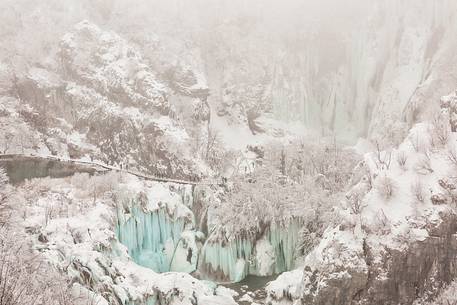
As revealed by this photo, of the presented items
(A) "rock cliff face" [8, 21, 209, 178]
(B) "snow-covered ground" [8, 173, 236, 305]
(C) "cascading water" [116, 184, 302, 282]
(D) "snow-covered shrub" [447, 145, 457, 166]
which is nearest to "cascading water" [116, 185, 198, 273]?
(C) "cascading water" [116, 184, 302, 282]

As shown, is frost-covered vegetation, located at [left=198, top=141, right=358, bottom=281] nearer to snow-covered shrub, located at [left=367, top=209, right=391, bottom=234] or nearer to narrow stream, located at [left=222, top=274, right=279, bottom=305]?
narrow stream, located at [left=222, top=274, right=279, bottom=305]

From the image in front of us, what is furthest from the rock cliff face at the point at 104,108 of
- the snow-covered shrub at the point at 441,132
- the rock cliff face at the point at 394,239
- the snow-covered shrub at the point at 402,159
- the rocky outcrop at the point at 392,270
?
the rocky outcrop at the point at 392,270

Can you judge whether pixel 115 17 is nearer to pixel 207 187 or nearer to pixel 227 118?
pixel 227 118

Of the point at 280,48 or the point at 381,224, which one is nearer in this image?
the point at 381,224

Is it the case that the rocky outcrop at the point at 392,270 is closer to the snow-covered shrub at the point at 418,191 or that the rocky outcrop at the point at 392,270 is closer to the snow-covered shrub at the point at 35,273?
the snow-covered shrub at the point at 418,191

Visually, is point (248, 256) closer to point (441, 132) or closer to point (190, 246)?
point (190, 246)

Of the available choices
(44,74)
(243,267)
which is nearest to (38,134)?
(44,74)

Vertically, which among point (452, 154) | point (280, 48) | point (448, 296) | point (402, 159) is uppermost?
point (280, 48)

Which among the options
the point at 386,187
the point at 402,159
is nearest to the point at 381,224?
the point at 386,187
